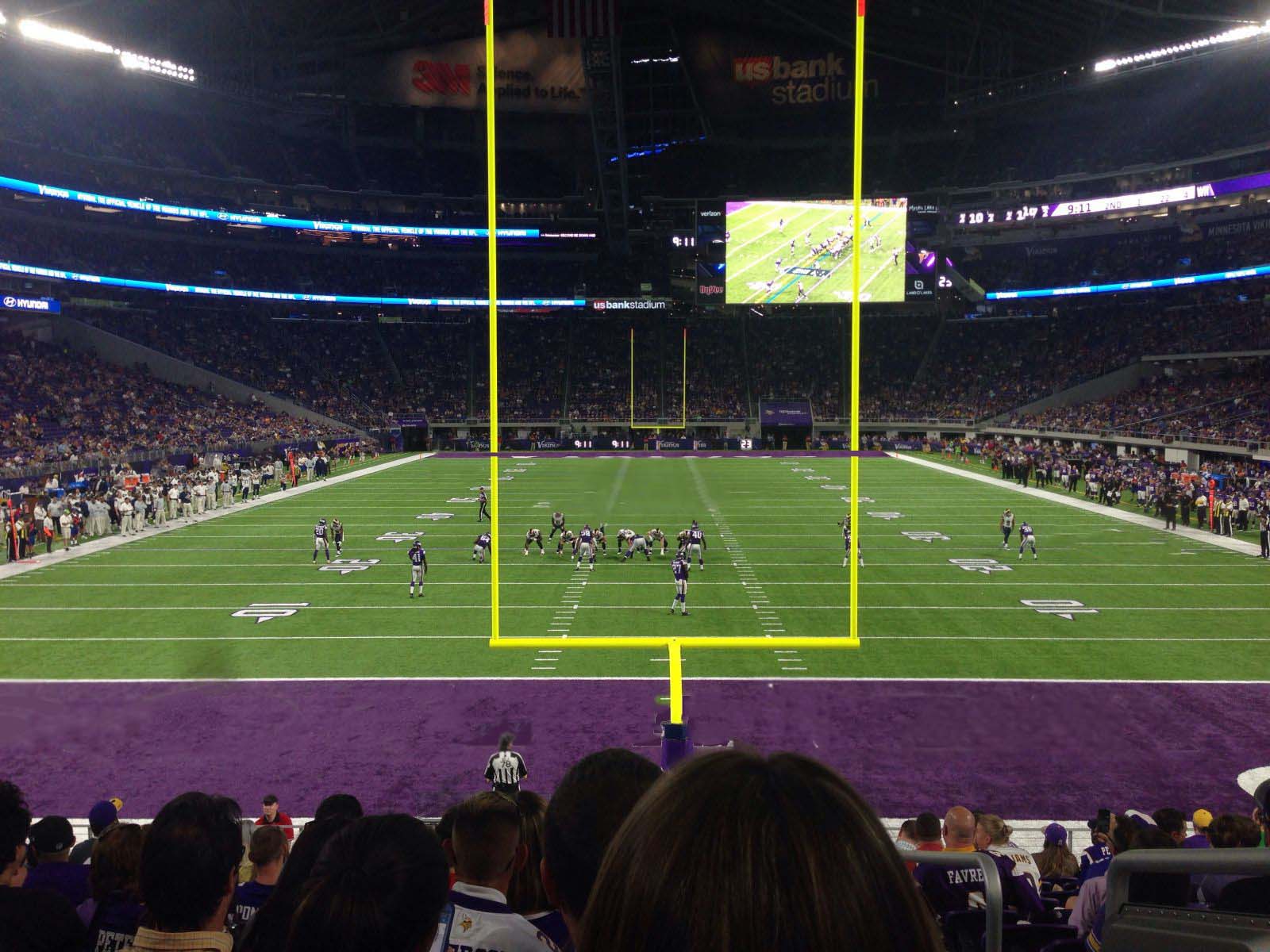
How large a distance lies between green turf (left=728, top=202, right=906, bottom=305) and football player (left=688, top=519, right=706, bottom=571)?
1046 inches

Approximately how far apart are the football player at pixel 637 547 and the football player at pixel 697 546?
41.7 inches

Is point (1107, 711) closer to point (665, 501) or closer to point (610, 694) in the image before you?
point (610, 694)

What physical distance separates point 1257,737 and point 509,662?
9674 mm

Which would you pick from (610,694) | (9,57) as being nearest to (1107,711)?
(610,694)

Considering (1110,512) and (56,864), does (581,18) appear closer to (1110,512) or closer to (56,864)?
(1110,512)

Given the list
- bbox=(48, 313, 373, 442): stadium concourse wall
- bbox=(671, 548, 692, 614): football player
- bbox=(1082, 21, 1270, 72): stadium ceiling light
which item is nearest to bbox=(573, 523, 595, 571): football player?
bbox=(671, 548, 692, 614): football player

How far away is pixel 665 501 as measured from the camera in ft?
104

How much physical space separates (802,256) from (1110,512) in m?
21.6

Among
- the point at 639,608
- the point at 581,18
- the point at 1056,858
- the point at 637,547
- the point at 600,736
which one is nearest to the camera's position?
the point at 1056,858

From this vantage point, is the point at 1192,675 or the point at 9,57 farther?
the point at 9,57

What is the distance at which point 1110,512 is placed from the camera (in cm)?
2906

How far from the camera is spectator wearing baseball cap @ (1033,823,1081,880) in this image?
6055 millimetres

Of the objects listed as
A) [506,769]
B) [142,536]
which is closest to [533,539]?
[142,536]

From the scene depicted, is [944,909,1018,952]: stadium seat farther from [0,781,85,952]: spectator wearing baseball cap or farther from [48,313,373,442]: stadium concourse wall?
[48,313,373,442]: stadium concourse wall
